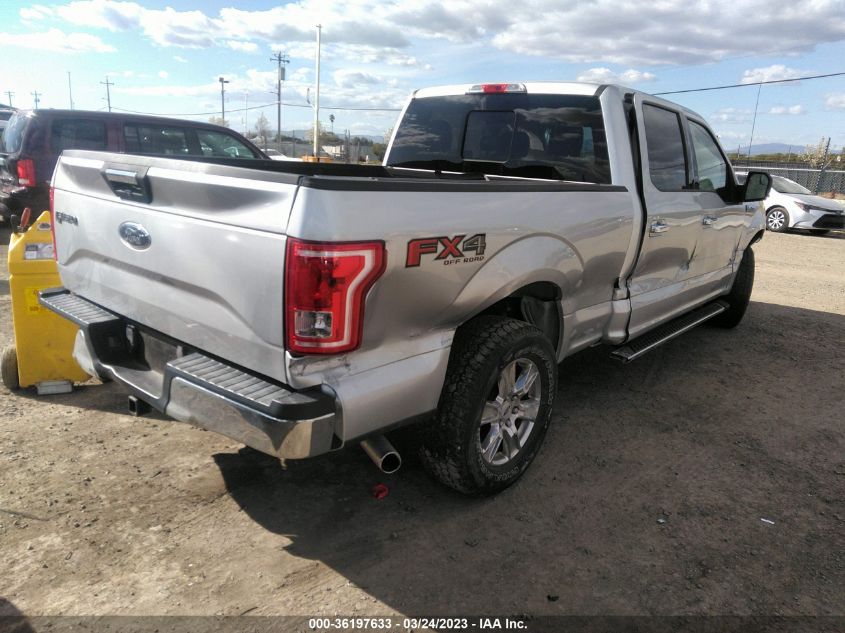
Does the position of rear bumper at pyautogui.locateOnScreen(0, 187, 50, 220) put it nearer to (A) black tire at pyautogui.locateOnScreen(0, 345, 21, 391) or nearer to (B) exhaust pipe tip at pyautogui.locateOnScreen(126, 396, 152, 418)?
(A) black tire at pyautogui.locateOnScreen(0, 345, 21, 391)

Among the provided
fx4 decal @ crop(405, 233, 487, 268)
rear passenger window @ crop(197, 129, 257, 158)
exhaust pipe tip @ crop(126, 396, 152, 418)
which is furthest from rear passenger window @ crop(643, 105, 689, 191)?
rear passenger window @ crop(197, 129, 257, 158)

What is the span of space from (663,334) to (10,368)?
4.40 meters

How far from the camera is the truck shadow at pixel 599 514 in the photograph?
251 centimetres

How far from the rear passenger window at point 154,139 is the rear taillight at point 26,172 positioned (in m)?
1.13

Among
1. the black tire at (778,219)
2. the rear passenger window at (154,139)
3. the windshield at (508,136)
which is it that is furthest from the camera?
the black tire at (778,219)

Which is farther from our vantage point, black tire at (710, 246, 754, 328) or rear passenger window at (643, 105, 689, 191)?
black tire at (710, 246, 754, 328)

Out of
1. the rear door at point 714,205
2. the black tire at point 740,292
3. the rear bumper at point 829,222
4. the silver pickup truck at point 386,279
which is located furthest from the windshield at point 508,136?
the rear bumper at point 829,222

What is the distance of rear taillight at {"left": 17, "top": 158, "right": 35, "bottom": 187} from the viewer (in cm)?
779

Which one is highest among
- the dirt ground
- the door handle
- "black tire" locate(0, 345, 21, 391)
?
the door handle

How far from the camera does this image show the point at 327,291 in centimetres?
207

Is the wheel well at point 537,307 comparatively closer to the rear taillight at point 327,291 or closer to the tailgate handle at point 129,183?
the rear taillight at point 327,291

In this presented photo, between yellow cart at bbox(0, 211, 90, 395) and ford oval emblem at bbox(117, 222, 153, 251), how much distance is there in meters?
1.55

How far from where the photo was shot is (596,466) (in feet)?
11.5

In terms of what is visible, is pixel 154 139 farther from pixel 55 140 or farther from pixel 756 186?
pixel 756 186
